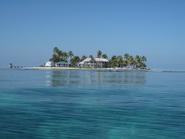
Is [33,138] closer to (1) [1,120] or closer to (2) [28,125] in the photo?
(2) [28,125]

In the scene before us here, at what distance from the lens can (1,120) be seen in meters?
18.7

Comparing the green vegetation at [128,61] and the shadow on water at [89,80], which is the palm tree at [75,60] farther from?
the shadow on water at [89,80]

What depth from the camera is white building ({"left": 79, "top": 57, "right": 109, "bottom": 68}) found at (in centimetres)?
17038

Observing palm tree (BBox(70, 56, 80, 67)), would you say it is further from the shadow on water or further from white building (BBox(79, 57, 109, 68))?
the shadow on water

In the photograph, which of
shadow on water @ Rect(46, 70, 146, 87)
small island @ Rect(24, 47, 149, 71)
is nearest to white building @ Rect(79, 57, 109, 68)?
small island @ Rect(24, 47, 149, 71)

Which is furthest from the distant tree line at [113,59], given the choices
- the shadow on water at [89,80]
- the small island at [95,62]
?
the shadow on water at [89,80]

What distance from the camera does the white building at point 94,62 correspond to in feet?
559

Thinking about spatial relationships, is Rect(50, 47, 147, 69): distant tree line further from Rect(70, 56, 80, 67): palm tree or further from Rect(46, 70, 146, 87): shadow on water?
Rect(46, 70, 146, 87): shadow on water

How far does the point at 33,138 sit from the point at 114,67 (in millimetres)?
161648

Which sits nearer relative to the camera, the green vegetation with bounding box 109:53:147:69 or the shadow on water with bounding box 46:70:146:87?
the shadow on water with bounding box 46:70:146:87

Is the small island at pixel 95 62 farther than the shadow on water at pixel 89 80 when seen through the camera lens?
Yes

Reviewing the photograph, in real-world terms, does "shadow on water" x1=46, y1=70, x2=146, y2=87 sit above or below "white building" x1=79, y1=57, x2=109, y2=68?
below

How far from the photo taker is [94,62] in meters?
171

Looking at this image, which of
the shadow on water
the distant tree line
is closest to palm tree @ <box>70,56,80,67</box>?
the distant tree line
